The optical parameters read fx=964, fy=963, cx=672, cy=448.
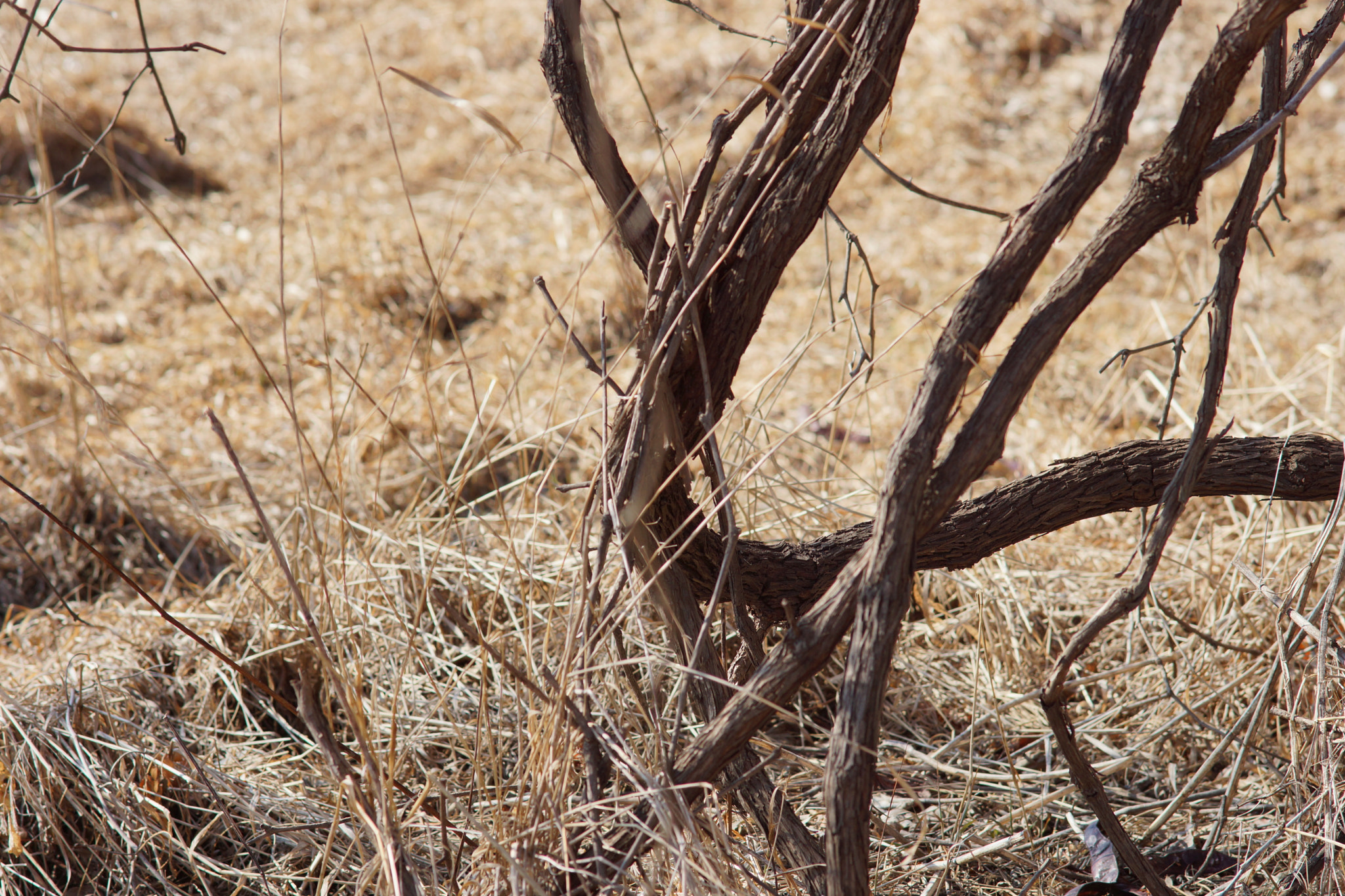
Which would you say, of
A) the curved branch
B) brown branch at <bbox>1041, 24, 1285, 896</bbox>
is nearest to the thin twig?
brown branch at <bbox>1041, 24, 1285, 896</bbox>

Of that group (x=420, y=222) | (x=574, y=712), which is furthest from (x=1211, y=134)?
(x=420, y=222)

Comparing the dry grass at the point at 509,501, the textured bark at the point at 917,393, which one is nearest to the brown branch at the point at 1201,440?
the textured bark at the point at 917,393

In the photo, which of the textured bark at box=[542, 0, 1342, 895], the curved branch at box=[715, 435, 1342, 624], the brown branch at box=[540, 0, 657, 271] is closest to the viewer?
the textured bark at box=[542, 0, 1342, 895]

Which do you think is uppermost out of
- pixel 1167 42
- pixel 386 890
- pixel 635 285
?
pixel 1167 42

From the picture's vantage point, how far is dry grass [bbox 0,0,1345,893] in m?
1.11

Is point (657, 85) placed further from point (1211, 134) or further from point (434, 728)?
point (1211, 134)

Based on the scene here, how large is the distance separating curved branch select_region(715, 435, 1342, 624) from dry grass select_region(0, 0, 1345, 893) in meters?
0.15

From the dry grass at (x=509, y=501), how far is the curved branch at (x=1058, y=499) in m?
0.15

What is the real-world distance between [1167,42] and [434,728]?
13.2 ft

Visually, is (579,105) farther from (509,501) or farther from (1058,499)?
(509,501)

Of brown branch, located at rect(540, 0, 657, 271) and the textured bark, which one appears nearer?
the textured bark

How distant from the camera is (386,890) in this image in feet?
2.98

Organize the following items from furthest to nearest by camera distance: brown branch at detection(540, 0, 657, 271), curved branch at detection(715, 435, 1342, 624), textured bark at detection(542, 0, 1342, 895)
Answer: curved branch at detection(715, 435, 1342, 624) < brown branch at detection(540, 0, 657, 271) < textured bark at detection(542, 0, 1342, 895)

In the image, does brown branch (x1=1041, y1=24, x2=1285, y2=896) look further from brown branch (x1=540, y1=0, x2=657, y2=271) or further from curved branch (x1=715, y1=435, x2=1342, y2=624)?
brown branch (x1=540, y1=0, x2=657, y2=271)
